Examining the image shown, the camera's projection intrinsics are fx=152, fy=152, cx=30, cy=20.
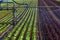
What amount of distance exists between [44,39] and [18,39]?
770 millimetres

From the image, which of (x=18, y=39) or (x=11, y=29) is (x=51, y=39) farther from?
(x=11, y=29)

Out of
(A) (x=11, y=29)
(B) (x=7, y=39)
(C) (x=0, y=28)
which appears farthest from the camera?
(C) (x=0, y=28)

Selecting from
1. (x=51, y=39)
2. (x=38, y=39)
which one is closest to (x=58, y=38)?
(x=51, y=39)

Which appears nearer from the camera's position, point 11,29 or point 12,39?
point 12,39

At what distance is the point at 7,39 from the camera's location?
4.34m

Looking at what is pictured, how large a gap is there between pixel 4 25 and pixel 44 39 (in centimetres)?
252

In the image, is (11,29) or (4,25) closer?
(11,29)

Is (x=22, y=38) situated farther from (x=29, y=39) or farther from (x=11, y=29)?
(x=11, y=29)

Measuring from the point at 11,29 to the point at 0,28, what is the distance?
102cm

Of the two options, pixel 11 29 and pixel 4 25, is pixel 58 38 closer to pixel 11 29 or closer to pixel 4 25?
pixel 11 29

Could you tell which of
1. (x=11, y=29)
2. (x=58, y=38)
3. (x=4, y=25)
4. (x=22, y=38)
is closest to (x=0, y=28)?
(x=4, y=25)

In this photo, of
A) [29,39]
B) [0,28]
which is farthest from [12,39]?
[0,28]

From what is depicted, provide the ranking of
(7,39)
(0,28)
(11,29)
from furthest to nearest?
1. (0,28)
2. (11,29)
3. (7,39)

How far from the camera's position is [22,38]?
15.1 ft
